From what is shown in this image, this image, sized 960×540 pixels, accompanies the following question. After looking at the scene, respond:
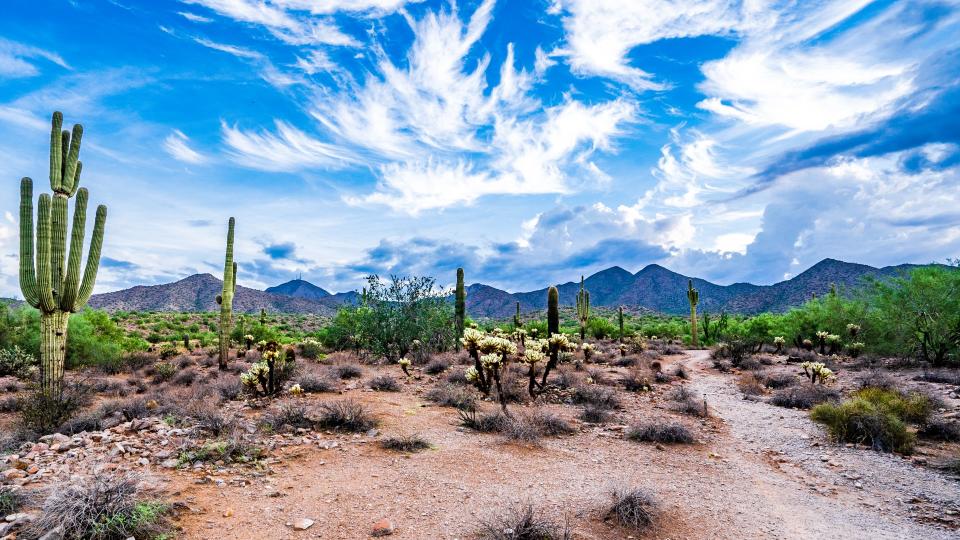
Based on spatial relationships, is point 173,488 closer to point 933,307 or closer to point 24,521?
point 24,521

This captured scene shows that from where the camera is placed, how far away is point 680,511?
5.76 meters

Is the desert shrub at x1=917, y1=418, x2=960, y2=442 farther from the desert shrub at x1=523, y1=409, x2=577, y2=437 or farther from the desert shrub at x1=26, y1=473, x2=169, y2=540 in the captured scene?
the desert shrub at x1=26, y1=473, x2=169, y2=540

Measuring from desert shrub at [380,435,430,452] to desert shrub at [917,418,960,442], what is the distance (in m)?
9.12

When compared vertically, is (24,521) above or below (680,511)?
above

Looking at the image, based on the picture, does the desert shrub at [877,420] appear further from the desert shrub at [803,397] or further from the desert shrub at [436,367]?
the desert shrub at [436,367]

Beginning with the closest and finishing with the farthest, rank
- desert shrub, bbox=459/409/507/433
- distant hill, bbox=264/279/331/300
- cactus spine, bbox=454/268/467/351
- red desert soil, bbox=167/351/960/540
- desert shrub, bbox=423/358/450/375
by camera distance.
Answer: red desert soil, bbox=167/351/960/540
desert shrub, bbox=459/409/507/433
desert shrub, bbox=423/358/450/375
cactus spine, bbox=454/268/467/351
distant hill, bbox=264/279/331/300

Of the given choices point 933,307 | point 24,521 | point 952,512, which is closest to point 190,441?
point 24,521

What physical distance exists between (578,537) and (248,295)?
90695 mm

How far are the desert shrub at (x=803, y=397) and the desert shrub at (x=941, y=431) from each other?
2057 mm

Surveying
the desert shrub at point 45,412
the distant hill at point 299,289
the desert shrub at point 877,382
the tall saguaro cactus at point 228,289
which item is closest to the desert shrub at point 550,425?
the desert shrub at point 45,412

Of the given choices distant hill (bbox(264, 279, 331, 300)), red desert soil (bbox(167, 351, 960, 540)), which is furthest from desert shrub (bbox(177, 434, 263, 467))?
distant hill (bbox(264, 279, 331, 300))

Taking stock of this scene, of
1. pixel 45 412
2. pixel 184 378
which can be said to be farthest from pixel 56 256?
pixel 184 378

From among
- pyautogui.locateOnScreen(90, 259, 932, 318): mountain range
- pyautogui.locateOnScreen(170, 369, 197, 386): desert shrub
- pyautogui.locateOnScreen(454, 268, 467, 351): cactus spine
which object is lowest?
pyautogui.locateOnScreen(170, 369, 197, 386): desert shrub

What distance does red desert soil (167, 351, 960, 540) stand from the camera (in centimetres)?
525
